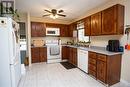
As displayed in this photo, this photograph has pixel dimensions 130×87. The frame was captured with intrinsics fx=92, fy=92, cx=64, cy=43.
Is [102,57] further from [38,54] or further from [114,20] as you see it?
[38,54]

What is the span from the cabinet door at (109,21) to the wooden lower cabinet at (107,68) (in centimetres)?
73

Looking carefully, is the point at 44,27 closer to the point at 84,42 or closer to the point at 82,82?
the point at 84,42

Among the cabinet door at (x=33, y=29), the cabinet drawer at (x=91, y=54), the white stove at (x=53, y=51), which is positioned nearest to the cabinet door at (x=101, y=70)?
the cabinet drawer at (x=91, y=54)

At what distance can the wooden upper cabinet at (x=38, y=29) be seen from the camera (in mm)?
4746

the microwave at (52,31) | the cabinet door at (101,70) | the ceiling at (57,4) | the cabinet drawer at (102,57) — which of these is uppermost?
the ceiling at (57,4)

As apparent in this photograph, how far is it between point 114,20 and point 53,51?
3226 mm

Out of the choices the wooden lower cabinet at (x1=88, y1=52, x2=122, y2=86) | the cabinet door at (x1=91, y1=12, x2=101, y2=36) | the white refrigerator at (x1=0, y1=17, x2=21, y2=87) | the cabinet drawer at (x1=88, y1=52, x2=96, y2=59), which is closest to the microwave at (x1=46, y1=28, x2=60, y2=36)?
the cabinet door at (x1=91, y1=12, x2=101, y2=36)

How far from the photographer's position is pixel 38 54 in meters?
4.69

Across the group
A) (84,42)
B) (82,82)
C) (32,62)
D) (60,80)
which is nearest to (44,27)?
(32,62)

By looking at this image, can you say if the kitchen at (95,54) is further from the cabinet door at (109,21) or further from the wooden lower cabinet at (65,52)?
the wooden lower cabinet at (65,52)

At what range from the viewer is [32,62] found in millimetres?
4613

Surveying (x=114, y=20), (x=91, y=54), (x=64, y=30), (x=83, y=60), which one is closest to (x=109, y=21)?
(x=114, y=20)

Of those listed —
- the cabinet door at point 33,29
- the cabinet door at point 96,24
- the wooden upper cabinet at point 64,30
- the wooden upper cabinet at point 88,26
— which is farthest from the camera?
the wooden upper cabinet at point 64,30

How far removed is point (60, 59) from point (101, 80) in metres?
2.79
